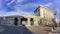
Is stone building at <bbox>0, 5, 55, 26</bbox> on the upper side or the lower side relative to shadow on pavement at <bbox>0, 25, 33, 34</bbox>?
upper

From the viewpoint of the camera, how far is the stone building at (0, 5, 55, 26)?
3.89 m

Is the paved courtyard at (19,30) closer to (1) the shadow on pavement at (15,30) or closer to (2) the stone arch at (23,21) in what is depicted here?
(1) the shadow on pavement at (15,30)

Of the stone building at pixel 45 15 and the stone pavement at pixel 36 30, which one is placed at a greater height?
the stone building at pixel 45 15

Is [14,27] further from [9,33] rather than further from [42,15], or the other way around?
[42,15]

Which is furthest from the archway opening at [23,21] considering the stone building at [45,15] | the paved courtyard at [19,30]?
the stone building at [45,15]

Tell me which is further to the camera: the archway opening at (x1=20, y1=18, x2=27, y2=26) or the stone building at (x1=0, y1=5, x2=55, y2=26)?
the archway opening at (x1=20, y1=18, x2=27, y2=26)

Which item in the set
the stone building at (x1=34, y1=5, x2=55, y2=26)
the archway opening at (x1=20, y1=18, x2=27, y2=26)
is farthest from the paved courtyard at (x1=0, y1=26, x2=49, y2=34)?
the stone building at (x1=34, y1=5, x2=55, y2=26)

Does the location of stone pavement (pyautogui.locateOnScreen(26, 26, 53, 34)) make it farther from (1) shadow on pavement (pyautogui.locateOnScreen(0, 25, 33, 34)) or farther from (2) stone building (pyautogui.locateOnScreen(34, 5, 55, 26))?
(2) stone building (pyautogui.locateOnScreen(34, 5, 55, 26))

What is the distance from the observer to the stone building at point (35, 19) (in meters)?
3.89

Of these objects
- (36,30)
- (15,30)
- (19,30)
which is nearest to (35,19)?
(36,30)

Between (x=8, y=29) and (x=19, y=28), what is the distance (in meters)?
0.34

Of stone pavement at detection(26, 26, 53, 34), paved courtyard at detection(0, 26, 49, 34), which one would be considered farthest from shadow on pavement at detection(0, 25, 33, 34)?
stone pavement at detection(26, 26, 53, 34)

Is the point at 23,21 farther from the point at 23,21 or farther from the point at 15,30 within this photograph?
the point at 15,30

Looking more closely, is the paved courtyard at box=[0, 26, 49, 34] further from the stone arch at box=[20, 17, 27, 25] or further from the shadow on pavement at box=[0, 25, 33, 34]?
the stone arch at box=[20, 17, 27, 25]
